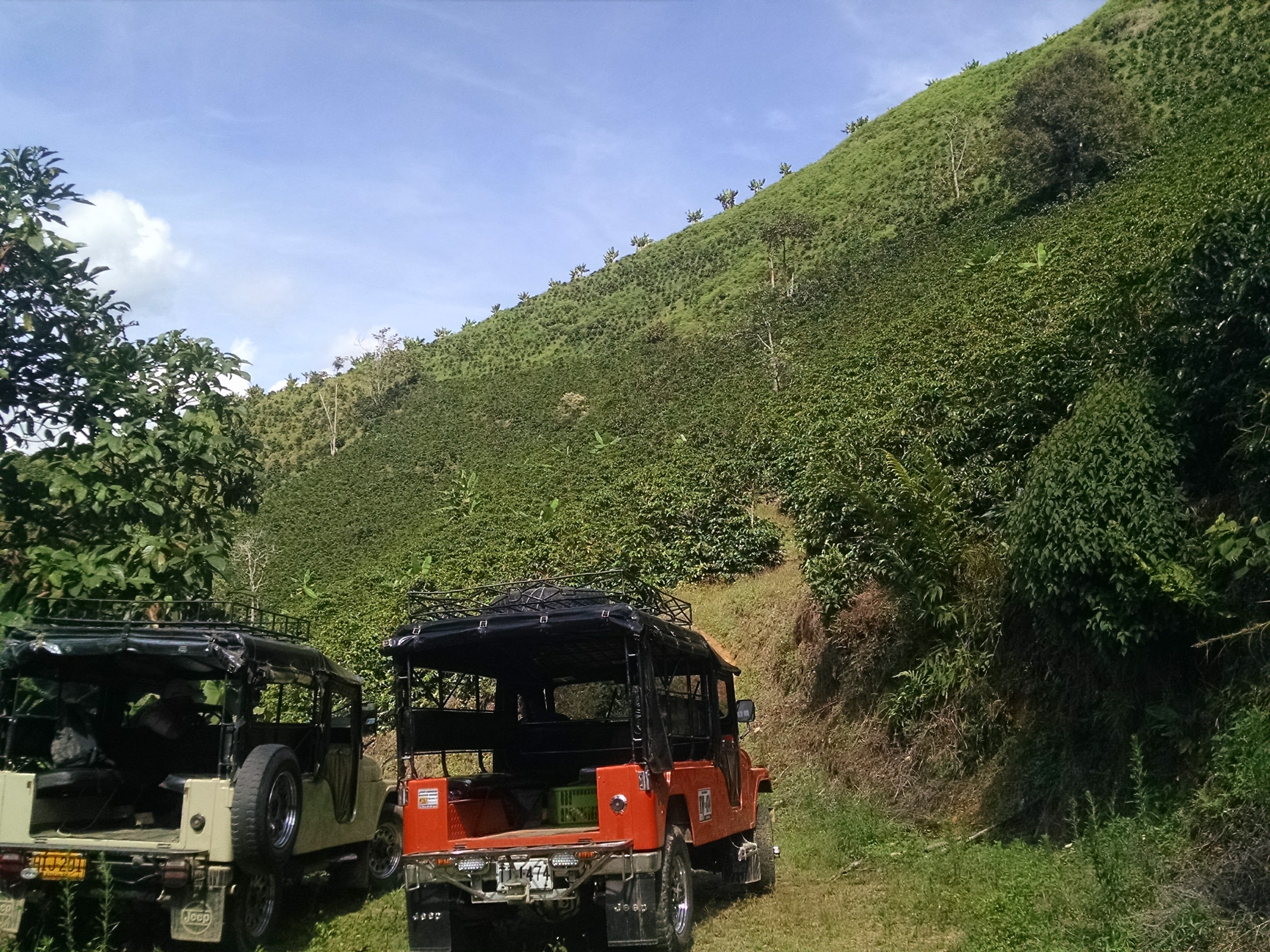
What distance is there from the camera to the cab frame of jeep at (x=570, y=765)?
271 inches

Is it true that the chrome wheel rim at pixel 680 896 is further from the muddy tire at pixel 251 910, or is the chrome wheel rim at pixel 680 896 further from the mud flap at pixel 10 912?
the mud flap at pixel 10 912

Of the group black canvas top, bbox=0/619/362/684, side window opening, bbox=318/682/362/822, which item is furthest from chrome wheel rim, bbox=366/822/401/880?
black canvas top, bbox=0/619/362/684

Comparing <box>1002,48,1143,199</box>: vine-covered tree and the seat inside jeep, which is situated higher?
<box>1002,48,1143,199</box>: vine-covered tree

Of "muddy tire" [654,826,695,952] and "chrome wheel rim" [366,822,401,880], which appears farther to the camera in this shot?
"chrome wheel rim" [366,822,401,880]

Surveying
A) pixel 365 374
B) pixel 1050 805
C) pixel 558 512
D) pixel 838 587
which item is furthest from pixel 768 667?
pixel 365 374

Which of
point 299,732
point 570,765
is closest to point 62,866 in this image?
point 299,732

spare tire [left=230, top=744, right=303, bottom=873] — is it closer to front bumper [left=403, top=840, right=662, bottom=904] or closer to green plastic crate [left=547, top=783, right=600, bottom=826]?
front bumper [left=403, top=840, right=662, bottom=904]

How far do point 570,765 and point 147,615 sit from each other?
4.66 metres

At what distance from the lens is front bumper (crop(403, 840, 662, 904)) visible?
6.77 metres

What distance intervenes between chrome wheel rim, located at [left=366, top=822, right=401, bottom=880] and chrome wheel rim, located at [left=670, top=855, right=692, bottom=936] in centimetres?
451

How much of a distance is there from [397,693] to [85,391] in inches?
201

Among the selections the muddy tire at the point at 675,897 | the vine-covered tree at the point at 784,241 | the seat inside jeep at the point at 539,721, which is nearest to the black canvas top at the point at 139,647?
the seat inside jeep at the point at 539,721

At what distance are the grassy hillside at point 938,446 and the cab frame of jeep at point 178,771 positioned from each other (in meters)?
6.55

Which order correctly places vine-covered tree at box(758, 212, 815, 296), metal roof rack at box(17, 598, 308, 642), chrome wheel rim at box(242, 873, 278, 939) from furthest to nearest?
vine-covered tree at box(758, 212, 815, 296), metal roof rack at box(17, 598, 308, 642), chrome wheel rim at box(242, 873, 278, 939)
